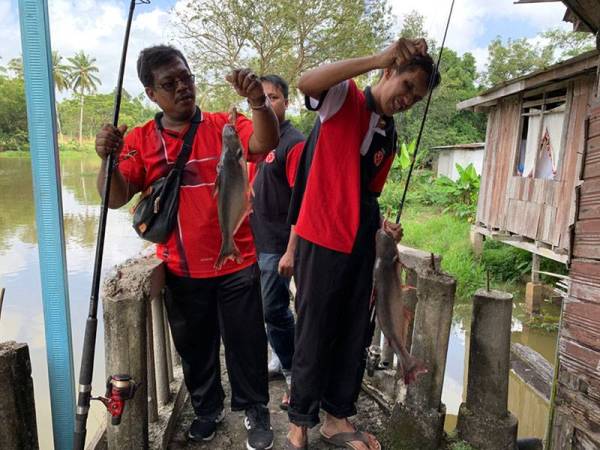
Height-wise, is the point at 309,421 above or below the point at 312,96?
below

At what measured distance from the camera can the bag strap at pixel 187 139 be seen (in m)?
2.15

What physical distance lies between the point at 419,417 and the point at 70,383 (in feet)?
5.59

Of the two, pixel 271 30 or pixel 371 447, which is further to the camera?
pixel 271 30

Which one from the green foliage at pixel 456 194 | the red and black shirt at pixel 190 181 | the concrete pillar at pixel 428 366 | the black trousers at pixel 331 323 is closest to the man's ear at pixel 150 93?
the red and black shirt at pixel 190 181

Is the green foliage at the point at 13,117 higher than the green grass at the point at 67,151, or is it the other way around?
the green foliage at the point at 13,117

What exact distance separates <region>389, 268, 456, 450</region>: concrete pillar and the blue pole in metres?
1.63

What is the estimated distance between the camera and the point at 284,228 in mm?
2932

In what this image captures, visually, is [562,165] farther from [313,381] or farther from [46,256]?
[46,256]

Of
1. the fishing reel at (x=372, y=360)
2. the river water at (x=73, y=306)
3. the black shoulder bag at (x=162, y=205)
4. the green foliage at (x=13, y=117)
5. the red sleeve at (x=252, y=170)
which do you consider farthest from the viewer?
the river water at (x=73, y=306)

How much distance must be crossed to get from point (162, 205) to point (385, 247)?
1.07 m

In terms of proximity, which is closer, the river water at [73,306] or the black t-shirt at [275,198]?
the black t-shirt at [275,198]

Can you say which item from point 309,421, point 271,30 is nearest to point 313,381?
point 309,421

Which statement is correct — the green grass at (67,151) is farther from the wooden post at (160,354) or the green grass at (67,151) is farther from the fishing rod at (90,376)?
the wooden post at (160,354)

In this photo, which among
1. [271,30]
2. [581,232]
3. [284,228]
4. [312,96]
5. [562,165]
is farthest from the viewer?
[271,30]
